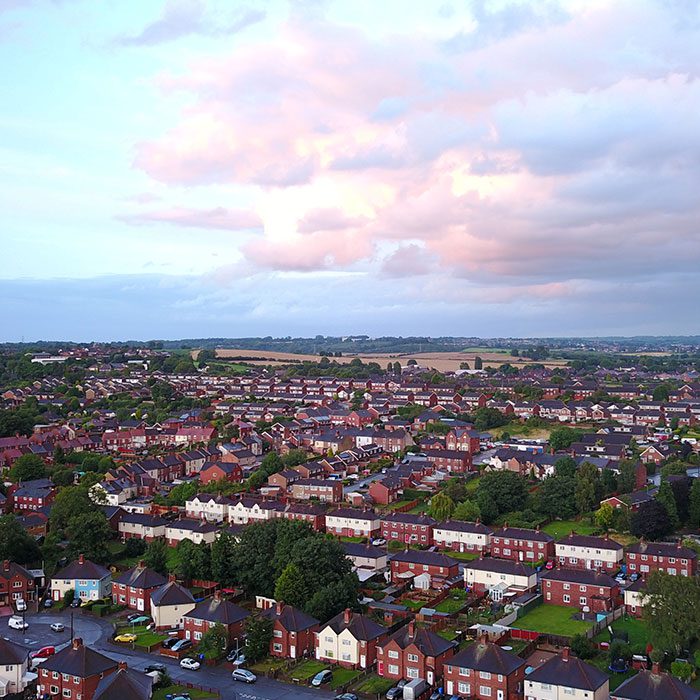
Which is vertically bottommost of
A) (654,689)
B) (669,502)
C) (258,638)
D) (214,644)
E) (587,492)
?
(214,644)

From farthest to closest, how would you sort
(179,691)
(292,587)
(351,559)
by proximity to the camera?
1. (351,559)
2. (292,587)
3. (179,691)

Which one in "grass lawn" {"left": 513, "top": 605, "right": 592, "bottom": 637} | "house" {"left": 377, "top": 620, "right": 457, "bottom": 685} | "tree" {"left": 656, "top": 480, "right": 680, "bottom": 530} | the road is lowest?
the road

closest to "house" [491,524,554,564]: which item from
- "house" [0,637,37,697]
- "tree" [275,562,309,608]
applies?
"tree" [275,562,309,608]

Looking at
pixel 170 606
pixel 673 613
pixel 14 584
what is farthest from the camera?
pixel 14 584

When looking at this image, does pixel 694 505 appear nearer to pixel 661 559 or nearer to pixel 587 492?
pixel 587 492

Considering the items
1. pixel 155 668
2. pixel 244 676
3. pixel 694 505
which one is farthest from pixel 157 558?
pixel 694 505

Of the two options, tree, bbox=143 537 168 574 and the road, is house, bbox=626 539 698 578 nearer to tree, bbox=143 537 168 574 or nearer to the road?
the road
